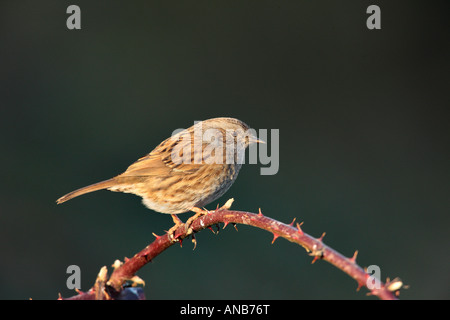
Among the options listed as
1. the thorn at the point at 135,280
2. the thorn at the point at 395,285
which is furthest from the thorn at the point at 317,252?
the thorn at the point at 135,280

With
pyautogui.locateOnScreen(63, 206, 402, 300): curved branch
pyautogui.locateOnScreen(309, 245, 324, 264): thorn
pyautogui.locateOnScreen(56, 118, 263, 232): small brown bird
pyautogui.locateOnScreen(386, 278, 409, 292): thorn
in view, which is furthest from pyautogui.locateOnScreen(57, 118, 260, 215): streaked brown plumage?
pyautogui.locateOnScreen(386, 278, 409, 292): thorn

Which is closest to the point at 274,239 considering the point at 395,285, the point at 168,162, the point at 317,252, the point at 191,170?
the point at 317,252

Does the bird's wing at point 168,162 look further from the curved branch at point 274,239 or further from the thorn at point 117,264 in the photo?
the thorn at point 117,264

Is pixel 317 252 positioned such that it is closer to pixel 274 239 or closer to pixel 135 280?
pixel 274 239

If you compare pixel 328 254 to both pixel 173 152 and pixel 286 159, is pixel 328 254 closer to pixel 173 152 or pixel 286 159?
pixel 173 152

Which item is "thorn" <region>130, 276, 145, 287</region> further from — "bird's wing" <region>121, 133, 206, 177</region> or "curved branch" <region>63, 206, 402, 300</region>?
"bird's wing" <region>121, 133, 206, 177</region>

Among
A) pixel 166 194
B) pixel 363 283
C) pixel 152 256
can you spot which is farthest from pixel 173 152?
pixel 363 283
